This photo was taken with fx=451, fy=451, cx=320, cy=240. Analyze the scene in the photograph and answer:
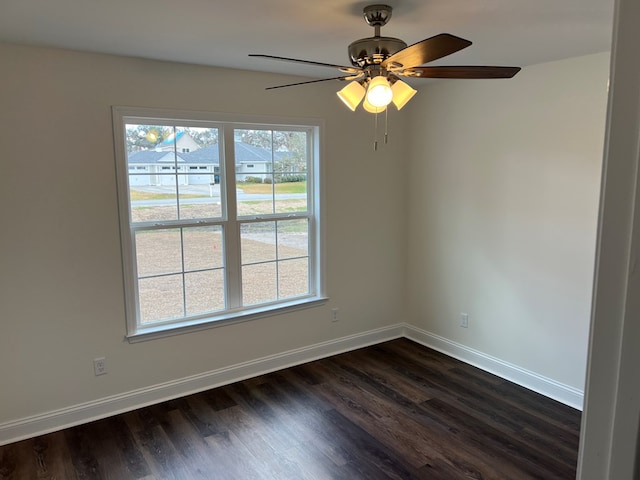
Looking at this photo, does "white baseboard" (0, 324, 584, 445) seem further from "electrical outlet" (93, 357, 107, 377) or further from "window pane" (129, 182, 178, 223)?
"window pane" (129, 182, 178, 223)

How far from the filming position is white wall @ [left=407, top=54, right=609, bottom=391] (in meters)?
3.12

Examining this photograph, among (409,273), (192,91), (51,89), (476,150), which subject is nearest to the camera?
(51,89)

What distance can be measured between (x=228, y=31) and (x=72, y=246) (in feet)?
5.57

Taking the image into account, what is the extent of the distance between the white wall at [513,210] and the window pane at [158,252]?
2272mm

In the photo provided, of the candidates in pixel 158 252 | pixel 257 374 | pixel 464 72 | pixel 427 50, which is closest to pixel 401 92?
pixel 464 72

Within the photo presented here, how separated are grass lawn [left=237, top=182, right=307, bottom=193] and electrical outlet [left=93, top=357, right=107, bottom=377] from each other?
160cm

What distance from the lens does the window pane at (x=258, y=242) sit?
12.1ft

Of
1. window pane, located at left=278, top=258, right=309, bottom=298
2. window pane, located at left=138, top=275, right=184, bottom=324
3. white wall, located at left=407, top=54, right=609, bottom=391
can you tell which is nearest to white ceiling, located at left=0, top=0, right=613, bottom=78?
white wall, located at left=407, top=54, right=609, bottom=391

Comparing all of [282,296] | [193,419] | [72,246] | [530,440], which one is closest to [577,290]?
[530,440]

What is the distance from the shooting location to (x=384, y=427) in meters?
3.02

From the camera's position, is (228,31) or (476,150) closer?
(228,31)

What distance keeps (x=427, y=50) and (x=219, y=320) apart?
2571 mm

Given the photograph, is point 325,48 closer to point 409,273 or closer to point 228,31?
point 228,31

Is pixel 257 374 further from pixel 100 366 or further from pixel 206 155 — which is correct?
pixel 206 155
